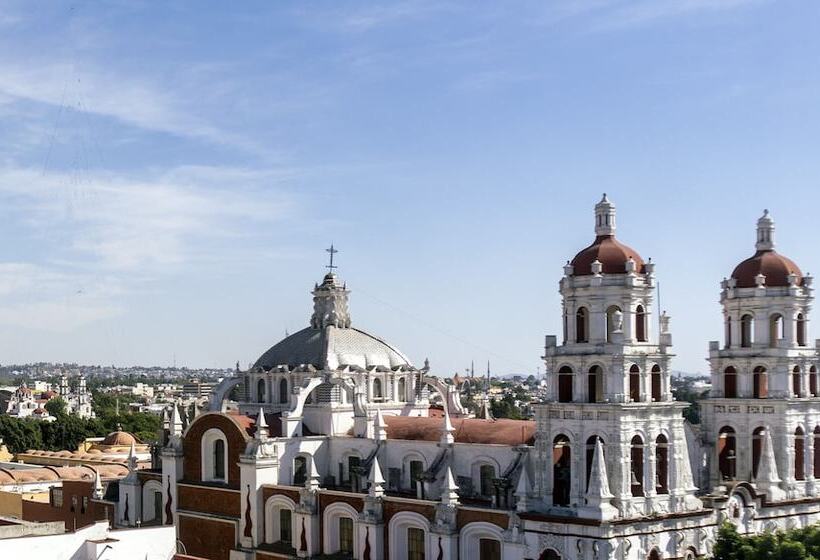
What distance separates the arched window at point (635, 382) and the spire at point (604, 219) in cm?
479

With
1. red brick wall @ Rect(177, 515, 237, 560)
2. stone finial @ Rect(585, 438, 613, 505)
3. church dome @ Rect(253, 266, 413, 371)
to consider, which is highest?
church dome @ Rect(253, 266, 413, 371)

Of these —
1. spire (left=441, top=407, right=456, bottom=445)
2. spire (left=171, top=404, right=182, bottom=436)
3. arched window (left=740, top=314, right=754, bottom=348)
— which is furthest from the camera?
spire (left=171, top=404, right=182, bottom=436)

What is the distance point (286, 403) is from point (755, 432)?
65.3 feet

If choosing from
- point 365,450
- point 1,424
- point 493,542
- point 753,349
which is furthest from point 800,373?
point 1,424

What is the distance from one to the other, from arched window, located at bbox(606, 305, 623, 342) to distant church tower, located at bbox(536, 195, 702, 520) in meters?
0.03

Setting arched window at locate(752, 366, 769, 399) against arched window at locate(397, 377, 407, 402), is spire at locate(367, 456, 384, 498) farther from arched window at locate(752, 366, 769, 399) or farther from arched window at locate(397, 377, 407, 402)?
arched window at locate(752, 366, 769, 399)

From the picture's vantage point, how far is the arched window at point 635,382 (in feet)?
120

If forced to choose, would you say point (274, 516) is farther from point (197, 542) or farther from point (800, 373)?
point (800, 373)

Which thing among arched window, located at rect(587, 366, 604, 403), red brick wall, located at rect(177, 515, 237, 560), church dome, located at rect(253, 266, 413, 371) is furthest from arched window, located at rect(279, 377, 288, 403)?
arched window, located at rect(587, 366, 604, 403)

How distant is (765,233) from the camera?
43.3m

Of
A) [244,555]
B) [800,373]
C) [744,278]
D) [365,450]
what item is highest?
[744,278]

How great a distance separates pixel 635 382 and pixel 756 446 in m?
8.40

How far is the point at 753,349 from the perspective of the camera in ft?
139

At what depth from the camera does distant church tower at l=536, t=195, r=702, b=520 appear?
35656 mm
